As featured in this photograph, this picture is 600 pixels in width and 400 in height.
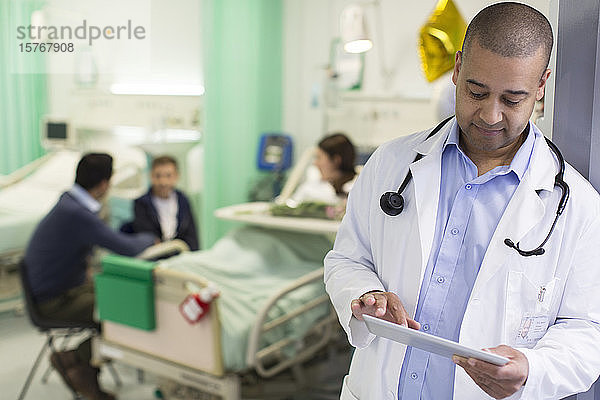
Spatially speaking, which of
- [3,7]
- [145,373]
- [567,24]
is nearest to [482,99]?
[567,24]

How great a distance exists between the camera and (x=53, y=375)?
273 cm

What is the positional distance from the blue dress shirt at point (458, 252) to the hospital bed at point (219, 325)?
134 cm

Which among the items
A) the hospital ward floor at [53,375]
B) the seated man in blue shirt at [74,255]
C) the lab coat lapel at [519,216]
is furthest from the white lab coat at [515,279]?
the seated man in blue shirt at [74,255]

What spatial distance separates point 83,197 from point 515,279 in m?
2.25

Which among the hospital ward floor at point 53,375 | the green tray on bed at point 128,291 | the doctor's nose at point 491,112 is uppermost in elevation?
the doctor's nose at point 491,112

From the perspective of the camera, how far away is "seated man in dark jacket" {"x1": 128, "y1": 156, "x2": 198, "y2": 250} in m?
3.99

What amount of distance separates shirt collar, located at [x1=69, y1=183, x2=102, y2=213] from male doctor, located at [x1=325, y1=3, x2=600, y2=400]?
194 centimetres

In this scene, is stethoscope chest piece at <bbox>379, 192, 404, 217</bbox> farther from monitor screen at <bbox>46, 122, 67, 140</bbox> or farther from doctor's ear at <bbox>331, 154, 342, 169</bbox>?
doctor's ear at <bbox>331, 154, 342, 169</bbox>

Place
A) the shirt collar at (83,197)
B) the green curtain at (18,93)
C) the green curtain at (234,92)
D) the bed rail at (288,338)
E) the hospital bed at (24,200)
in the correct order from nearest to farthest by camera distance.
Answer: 1. the green curtain at (18,93)
2. the hospital bed at (24,200)
3. the bed rail at (288,338)
4. the shirt collar at (83,197)
5. the green curtain at (234,92)

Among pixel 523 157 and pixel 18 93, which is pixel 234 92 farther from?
pixel 523 157

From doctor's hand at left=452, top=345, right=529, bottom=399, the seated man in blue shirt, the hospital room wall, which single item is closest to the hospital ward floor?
the seated man in blue shirt

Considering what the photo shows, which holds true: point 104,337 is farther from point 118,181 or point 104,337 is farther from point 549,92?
point 549,92

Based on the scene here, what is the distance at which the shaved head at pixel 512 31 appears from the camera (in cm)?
115

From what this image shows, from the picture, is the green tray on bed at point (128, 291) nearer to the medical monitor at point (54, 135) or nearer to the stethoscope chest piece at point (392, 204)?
the medical monitor at point (54, 135)
